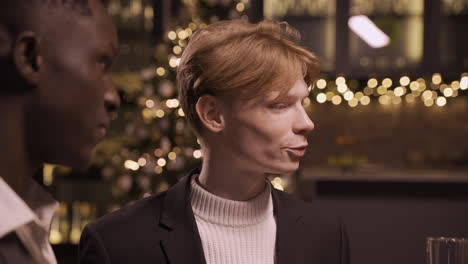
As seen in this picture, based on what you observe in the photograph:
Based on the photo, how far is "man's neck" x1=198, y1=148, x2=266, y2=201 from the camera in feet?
3.93

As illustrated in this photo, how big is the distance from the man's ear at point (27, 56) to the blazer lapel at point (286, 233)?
774mm

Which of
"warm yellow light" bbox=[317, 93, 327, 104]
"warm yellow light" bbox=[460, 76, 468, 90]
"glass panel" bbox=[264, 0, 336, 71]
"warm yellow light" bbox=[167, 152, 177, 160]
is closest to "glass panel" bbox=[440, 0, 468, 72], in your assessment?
"warm yellow light" bbox=[460, 76, 468, 90]

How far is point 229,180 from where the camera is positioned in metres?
1.22

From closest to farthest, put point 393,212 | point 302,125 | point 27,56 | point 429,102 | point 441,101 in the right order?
point 27,56 < point 302,125 < point 393,212 < point 441,101 < point 429,102

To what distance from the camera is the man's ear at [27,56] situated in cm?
50

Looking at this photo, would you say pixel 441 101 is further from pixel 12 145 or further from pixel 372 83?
pixel 12 145

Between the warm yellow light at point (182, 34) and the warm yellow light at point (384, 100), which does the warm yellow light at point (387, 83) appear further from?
the warm yellow light at point (182, 34)

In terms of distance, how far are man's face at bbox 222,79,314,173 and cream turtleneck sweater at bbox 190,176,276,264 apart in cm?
9

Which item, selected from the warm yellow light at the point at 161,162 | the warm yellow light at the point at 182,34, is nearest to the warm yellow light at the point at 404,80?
the warm yellow light at the point at 182,34

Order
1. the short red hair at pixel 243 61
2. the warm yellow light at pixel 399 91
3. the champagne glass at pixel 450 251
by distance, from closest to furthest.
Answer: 1. the champagne glass at pixel 450 251
2. the short red hair at pixel 243 61
3. the warm yellow light at pixel 399 91

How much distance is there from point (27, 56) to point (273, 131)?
0.68 m

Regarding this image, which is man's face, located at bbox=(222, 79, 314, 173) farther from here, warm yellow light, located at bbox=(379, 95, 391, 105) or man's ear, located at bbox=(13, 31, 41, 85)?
warm yellow light, located at bbox=(379, 95, 391, 105)

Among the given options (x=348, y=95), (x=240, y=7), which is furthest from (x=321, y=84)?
(x=240, y=7)

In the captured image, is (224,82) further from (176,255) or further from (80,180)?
(80,180)
